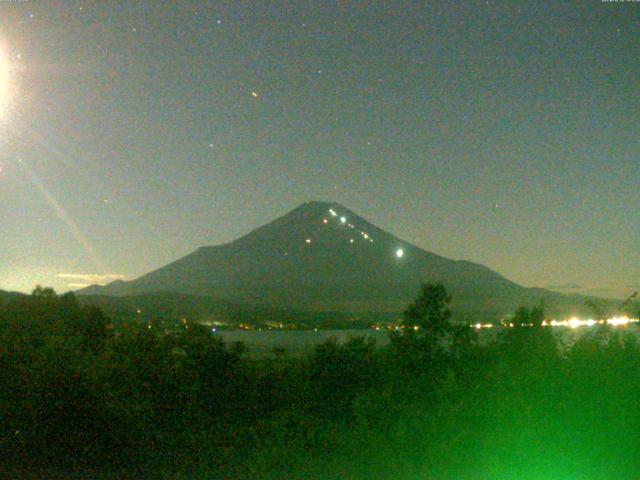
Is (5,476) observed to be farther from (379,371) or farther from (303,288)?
(303,288)

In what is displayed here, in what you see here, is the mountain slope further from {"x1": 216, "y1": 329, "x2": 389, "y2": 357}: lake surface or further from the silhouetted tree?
the silhouetted tree

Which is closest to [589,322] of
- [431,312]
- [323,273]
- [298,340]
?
[431,312]

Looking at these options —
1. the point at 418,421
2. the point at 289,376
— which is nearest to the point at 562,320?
the point at 418,421

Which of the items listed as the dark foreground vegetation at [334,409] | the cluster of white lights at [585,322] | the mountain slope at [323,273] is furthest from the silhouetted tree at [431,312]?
the mountain slope at [323,273]

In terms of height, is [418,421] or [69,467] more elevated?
[418,421]

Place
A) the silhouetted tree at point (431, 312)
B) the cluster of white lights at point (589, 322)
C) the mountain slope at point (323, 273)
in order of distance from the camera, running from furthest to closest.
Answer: the mountain slope at point (323, 273) → the silhouetted tree at point (431, 312) → the cluster of white lights at point (589, 322)

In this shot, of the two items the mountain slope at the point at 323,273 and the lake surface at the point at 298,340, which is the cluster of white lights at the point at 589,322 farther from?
the mountain slope at the point at 323,273

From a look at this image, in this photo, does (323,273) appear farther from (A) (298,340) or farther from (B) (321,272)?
(A) (298,340)
